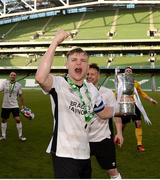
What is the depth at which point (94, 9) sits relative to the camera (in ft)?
243

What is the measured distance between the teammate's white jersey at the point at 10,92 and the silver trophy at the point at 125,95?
867 centimetres

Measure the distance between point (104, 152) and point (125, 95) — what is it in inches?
68.6

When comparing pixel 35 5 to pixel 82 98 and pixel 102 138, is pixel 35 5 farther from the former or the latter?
pixel 82 98

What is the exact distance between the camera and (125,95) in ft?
17.5

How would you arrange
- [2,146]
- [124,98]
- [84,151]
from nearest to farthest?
[84,151] < [124,98] < [2,146]

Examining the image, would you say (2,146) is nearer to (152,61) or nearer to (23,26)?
(152,61)

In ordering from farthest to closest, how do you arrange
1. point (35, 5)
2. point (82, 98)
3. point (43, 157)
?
1. point (35, 5)
2. point (43, 157)
3. point (82, 98)

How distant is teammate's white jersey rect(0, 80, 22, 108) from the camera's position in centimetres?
1377

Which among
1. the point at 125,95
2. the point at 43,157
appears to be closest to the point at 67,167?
the point at 125,95

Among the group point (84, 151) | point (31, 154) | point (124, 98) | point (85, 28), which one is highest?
point (85, 28)

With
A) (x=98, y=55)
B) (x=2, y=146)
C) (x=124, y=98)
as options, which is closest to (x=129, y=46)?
(x=98, y=55)

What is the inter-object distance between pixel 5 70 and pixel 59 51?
Result: 792 centimetres

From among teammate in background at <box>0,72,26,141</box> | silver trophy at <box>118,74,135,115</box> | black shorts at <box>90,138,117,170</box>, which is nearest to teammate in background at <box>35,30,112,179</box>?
silver trophy at <box>118,74,135,115</box>

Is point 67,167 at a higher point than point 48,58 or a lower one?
lower
